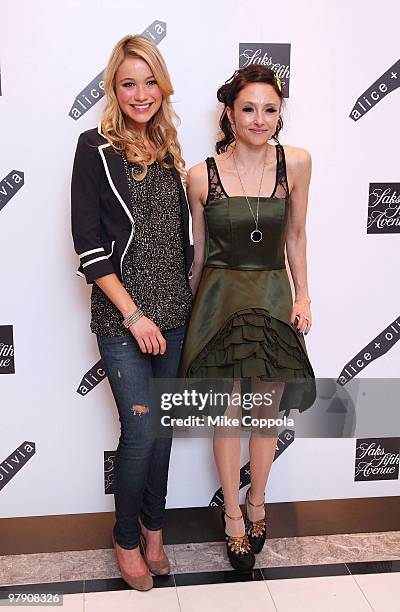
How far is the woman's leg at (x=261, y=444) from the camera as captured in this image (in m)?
2.22

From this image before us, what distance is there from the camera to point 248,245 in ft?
6.84

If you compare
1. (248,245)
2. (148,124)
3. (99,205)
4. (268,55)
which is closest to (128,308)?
(99,205)

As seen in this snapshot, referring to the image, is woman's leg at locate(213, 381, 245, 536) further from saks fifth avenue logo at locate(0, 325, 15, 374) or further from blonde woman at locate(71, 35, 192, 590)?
saks fifth avenue logo at locate(0, 325, 15, 374)

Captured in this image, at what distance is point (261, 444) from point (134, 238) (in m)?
0.78

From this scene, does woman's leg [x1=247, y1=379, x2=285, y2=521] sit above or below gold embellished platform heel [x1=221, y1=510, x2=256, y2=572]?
above

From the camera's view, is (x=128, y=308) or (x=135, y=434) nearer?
(x=128, y=308)

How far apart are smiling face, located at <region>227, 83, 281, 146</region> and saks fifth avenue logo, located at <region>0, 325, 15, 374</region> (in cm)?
96

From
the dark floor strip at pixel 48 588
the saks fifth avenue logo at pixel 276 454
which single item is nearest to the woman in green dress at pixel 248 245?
the saks fifth avenue logo at pixel 276 454

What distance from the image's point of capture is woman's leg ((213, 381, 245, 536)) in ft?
7.39

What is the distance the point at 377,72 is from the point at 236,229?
768mm

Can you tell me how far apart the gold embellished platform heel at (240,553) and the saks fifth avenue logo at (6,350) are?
0.83 m

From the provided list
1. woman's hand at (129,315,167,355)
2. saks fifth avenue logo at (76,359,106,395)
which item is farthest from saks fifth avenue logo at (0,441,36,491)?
woman's hand at (129,315,167,355)

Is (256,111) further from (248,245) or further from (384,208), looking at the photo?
(384,208)

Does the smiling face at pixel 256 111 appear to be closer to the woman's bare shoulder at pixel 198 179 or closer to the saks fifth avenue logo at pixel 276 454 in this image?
the woman's bare shoulder at pixel 198 179
